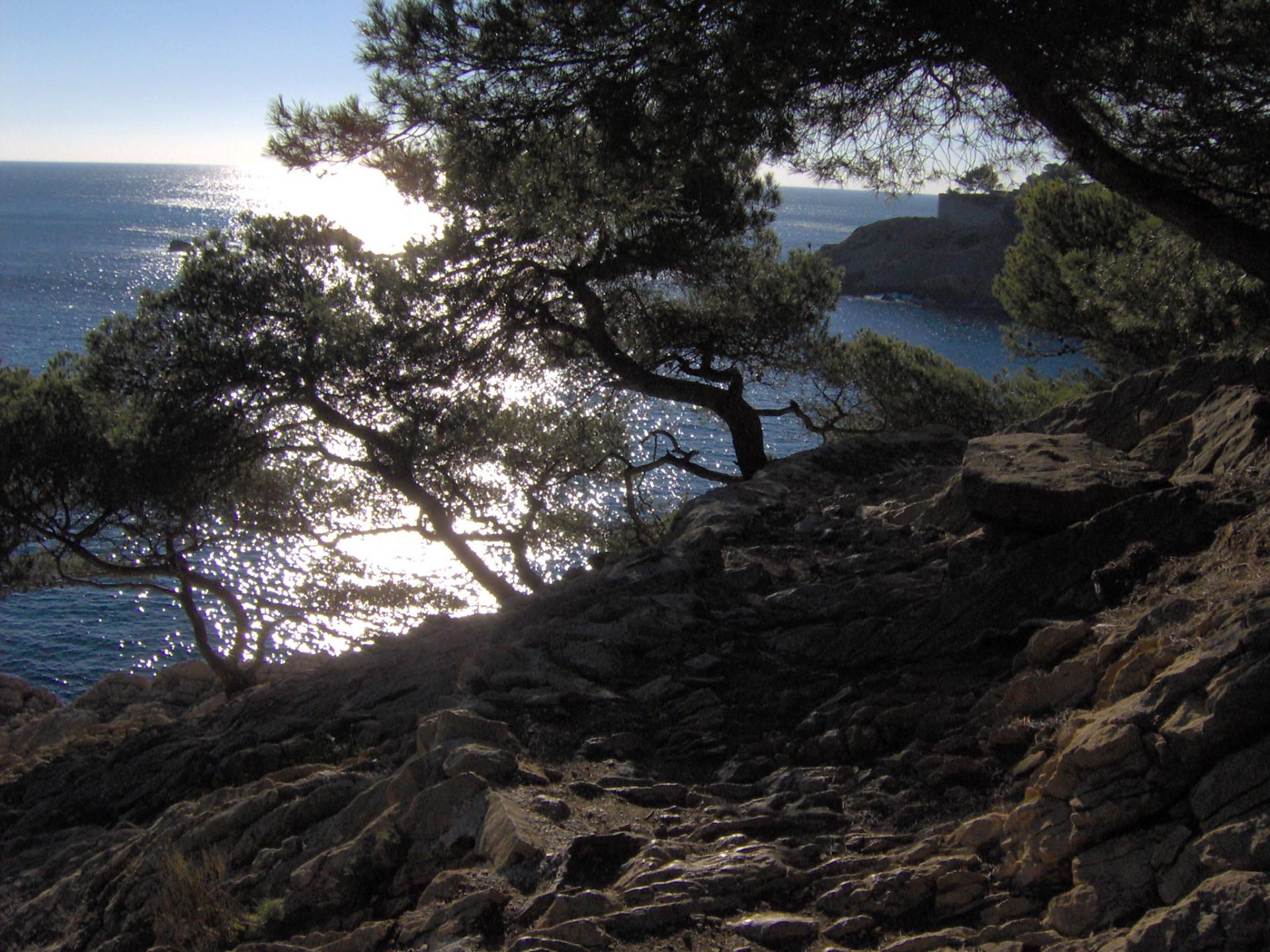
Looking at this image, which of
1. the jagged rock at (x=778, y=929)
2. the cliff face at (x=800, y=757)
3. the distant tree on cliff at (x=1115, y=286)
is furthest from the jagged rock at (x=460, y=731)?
the distant tree on cliff at (x=1115, y=286)

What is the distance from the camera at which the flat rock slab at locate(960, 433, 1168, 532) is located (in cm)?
635

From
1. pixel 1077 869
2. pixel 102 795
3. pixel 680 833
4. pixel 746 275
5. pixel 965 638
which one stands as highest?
pixel 746 275

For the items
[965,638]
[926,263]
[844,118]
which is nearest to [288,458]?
[844,118]

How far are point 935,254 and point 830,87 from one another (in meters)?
46.5

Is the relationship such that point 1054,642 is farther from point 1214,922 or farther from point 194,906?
point 194,906

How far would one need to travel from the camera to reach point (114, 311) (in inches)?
1577

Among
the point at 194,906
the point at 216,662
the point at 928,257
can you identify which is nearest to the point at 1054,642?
the point at 194,906

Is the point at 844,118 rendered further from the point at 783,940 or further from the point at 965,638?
the point at 783,940

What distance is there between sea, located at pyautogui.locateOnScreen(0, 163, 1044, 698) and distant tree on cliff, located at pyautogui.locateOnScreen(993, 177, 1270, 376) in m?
2.31

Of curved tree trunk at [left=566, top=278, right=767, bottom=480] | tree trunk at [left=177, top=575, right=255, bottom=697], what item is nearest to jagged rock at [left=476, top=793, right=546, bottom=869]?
curved tree trunk at [left=566, top=278, right=767, bottom=480]

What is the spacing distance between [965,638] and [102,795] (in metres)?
7.22

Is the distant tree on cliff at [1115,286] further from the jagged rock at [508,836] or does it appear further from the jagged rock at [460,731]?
the jagged rock at [508,836]

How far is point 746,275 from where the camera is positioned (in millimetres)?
13250

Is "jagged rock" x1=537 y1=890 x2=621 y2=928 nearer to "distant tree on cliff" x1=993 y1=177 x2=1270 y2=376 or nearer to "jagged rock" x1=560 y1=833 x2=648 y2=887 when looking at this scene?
"jagged rock" x1=560 y1=833 x2=648 y2=887
